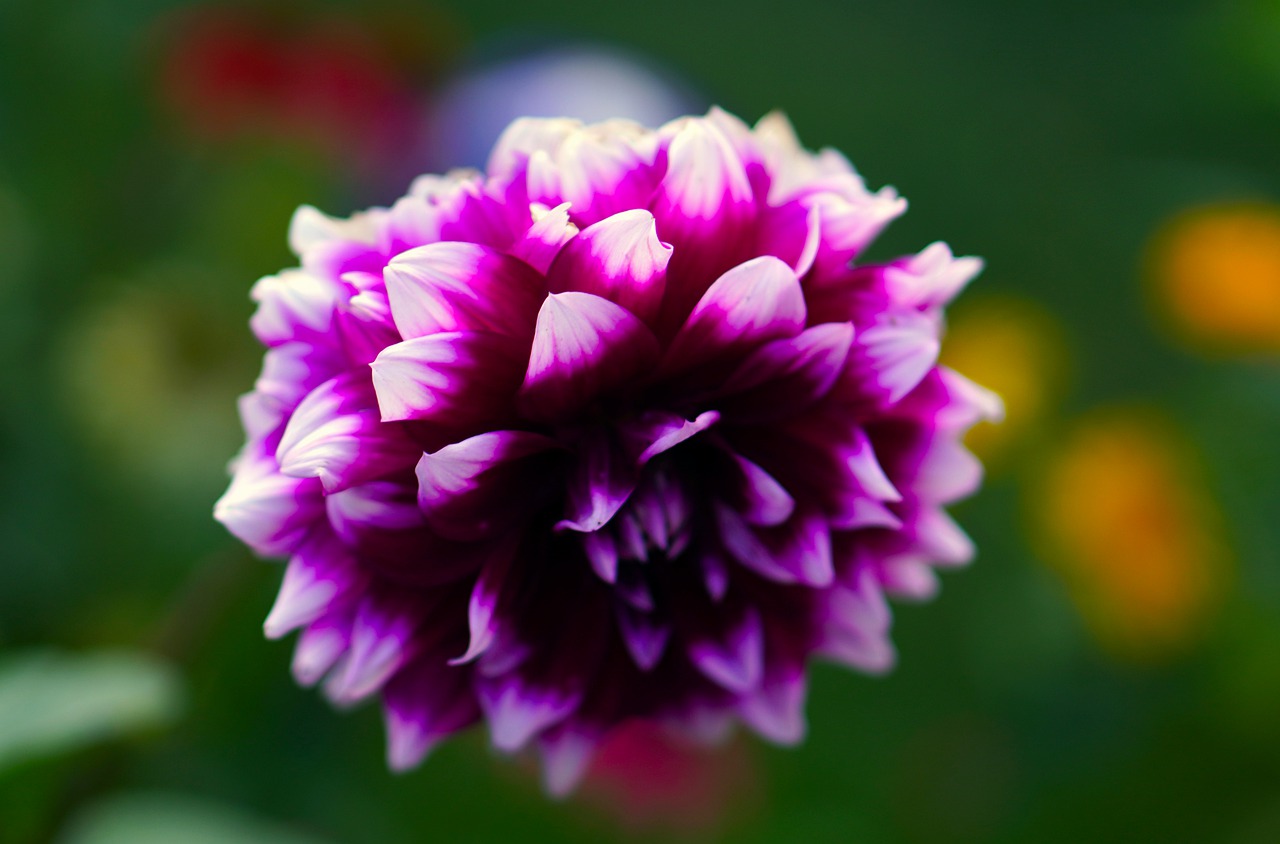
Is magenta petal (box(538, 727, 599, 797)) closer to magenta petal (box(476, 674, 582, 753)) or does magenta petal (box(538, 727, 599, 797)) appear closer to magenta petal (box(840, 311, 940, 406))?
magenta petal (box(476, 674, 582, 753))

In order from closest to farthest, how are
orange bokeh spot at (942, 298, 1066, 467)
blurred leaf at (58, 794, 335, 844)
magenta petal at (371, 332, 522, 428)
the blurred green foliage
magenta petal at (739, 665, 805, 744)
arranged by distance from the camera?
1. magenta petal at (371, 332, 522, 428)
2. magenta petal at (739, 665, 805, 744)
3. blurred leaf at (58, 794, 335, 844)
4. the blurred green foliage
5. orange bokeh spot at (942, 298, 1066, 467)

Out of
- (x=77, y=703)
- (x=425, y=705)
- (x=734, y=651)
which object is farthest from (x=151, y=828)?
(x=734, y=651)

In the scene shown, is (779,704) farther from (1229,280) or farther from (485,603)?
(1229,280)

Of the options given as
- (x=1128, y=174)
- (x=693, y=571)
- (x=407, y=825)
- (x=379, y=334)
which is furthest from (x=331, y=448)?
(x=1128, y=174)

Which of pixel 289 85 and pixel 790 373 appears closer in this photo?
pixel 790 373

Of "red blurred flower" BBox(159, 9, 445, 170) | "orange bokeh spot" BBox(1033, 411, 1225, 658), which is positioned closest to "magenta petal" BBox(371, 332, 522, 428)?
"orange bokeh spot" BBox(1033, 411, 1225, 658)

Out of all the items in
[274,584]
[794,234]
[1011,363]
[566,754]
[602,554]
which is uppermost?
[794,234]

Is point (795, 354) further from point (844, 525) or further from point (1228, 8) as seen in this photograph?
point (1228, 8)
